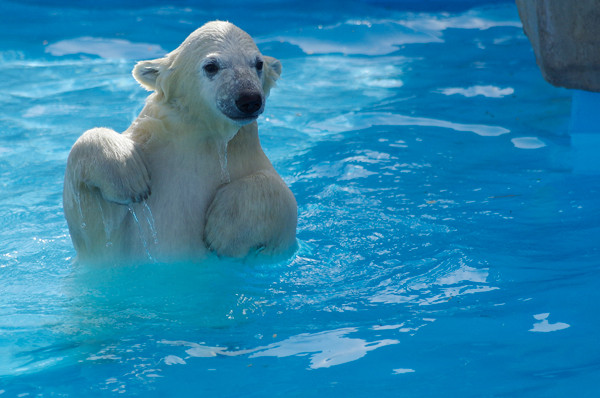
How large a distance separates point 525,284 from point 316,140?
252 cm

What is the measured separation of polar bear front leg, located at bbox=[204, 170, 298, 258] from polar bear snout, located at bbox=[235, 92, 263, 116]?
1.03 feet

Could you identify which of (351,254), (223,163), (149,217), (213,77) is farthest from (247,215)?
(351,254)

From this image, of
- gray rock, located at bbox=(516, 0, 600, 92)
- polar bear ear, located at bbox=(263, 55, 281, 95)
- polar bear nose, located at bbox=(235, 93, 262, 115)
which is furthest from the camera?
gray rock, located at bbox=(516, 0, 600, 92)

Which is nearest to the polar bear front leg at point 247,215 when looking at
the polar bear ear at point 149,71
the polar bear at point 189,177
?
the polar bear at point 189,177

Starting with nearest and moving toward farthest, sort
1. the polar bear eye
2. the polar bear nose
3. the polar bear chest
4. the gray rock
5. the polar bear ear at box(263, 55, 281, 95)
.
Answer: the polar bear nose → the polar bear eye → the polar bear chest → the polar bear ear at box(263, 55, 281, 95) → the gray rock

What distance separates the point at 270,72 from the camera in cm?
356

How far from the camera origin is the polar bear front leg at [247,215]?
3.31 meters

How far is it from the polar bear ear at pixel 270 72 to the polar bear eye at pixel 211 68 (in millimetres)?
322

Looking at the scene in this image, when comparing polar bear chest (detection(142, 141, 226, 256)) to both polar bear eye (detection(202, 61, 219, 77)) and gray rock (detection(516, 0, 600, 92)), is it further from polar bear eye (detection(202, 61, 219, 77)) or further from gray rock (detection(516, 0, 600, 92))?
gray rock (detection(516, 0, 600, 92))

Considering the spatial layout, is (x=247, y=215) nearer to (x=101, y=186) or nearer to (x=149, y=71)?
(x=101, y=186)

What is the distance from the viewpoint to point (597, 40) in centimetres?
480

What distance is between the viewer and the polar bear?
10.6ft

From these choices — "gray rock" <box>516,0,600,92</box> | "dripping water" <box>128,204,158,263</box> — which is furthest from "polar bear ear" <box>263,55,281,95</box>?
"gray rock" <box>516,0,600,92</box>

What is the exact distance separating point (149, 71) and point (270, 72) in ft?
1.70
